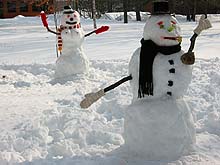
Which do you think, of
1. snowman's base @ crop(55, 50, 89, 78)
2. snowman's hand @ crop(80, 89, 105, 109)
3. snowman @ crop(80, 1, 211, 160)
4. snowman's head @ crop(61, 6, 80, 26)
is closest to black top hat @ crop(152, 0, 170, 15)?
snowman @ crop(80, 1, 211, 160)

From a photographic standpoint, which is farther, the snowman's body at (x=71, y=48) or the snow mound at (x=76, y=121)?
the snowman's body at (x=71, y=48)

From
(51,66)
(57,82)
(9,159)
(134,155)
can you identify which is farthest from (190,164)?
(51,66)

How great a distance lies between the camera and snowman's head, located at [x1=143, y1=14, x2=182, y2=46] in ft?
12.7

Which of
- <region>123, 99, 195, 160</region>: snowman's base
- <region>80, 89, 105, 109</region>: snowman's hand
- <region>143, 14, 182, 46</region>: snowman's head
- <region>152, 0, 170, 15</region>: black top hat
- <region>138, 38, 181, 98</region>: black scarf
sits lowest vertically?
<region>123, 99, 195, 160</region>: snowman's base

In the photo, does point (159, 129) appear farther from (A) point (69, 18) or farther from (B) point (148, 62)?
(A) point (69, 18)

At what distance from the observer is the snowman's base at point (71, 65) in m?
8.12

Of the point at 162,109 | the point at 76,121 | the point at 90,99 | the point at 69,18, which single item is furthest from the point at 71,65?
the point at 162,109

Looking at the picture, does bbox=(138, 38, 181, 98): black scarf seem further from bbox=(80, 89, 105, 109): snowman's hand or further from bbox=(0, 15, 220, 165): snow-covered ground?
bbox=(0, 15, 220, 165): snow-covered ground

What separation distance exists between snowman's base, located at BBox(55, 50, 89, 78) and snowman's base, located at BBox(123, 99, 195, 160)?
14.1ft

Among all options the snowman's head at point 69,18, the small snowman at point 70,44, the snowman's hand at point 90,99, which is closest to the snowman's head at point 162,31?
the snowman's hand at point 90,99

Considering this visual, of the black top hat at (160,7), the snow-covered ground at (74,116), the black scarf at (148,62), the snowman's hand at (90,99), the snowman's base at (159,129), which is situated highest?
the black top hat at (160,7)

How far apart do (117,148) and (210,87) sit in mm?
2814

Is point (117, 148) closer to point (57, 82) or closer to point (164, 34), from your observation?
point (164, 34)

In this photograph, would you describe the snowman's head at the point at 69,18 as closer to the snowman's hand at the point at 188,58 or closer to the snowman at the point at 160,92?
the snowman at the point at 160,92
